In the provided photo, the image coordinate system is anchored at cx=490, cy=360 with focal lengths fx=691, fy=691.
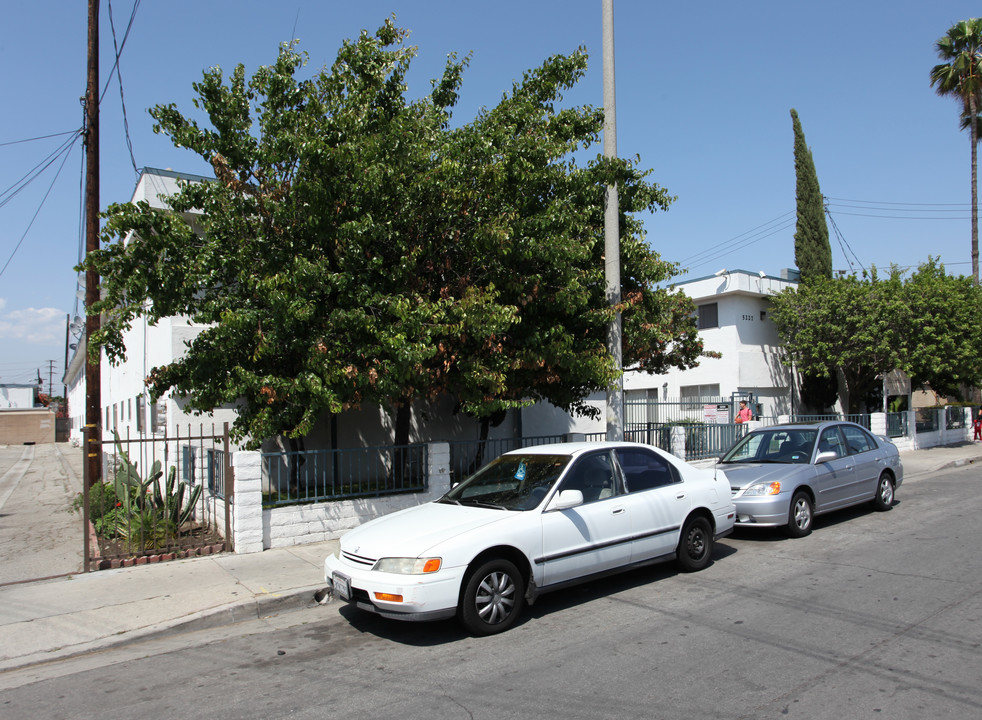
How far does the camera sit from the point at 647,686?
454cm

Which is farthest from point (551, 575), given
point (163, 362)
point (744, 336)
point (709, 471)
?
point (744, 336)

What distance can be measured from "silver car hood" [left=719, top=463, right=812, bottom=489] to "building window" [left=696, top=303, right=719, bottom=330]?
16541 millimetres

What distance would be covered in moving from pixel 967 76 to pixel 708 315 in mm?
16319

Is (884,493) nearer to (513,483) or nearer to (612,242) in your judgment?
(612,242)

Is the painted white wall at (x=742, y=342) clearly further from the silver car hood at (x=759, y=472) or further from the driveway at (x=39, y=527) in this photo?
the driveway at (x=39, y=527)

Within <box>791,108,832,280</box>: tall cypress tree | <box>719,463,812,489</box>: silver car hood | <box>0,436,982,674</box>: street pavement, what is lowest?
<box>0,436,982,674</box>: street pavement

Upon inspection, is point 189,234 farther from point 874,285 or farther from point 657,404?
point 874,285

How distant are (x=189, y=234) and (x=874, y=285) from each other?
2250 cm

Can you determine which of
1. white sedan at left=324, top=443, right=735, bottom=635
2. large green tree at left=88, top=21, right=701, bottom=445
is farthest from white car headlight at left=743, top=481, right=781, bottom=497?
large green tree at left=88, top=21, right=701, bottom=445

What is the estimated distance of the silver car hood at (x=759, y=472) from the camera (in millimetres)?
9297

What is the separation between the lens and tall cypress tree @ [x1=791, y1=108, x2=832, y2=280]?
87.9 ft

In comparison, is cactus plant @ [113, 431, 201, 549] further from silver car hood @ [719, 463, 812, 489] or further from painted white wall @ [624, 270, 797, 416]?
painted white wall @ [624, 270, 797, 416]

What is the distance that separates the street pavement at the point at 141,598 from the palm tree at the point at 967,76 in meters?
31.0

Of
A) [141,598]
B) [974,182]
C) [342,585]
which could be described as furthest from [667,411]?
[974,182]
